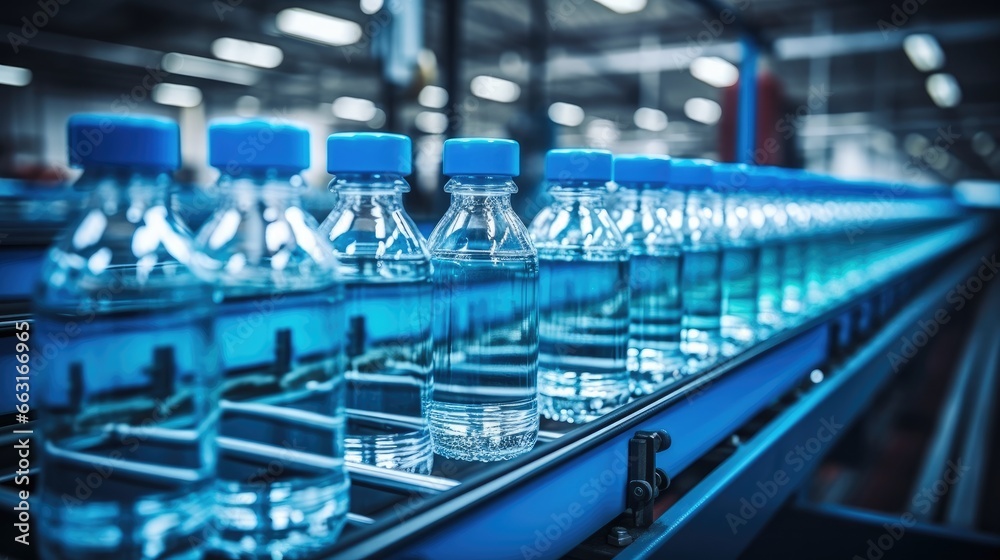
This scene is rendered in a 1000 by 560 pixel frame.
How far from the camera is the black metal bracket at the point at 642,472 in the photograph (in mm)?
810

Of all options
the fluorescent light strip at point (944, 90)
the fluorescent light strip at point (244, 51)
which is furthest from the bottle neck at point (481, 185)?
the fluorescent light strip at point (944, 90)

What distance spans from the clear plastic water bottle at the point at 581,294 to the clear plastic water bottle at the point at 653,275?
65 mm

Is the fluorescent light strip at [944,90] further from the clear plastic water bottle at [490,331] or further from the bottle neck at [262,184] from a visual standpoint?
the bottle neck at [262,184]

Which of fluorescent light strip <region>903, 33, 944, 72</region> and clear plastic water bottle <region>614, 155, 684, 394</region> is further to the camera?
fluorescent light strip <region>903, 33, 944, 72</region>

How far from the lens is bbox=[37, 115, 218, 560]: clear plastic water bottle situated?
52 cm

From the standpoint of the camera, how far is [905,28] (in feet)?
29.2

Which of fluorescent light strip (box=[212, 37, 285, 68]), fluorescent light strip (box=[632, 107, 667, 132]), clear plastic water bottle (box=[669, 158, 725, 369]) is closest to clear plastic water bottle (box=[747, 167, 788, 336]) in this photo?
clear plastic water bottle (box=[669, 158, 725, 369])

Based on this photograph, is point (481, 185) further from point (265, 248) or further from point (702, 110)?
point (702, 110)

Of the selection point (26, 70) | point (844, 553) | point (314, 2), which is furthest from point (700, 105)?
point (844, 553)

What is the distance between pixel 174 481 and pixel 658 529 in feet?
1.75

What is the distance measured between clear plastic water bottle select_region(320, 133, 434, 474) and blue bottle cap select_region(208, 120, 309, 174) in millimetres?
123

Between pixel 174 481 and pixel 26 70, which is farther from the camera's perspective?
pixel 26 70

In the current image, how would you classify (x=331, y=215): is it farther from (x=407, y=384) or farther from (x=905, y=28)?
(x=905, y=28)

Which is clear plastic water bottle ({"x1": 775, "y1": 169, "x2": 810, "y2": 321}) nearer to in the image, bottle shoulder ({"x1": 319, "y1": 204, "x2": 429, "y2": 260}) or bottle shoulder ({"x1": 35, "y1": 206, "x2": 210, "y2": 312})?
bottle shoulder ({"x1": 319, "y1": 204, "x2": 429, "y2": 260})
